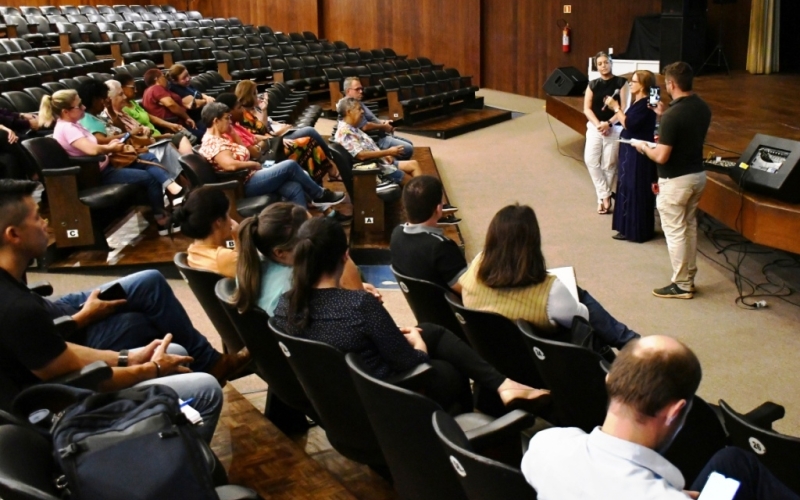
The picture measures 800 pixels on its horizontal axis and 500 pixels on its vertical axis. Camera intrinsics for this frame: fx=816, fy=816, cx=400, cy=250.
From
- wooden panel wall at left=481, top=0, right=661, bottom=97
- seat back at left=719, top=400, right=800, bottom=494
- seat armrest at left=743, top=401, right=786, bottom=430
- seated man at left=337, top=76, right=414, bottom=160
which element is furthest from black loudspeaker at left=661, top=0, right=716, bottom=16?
seat back at left=719, top=400, right=800, bottom=494

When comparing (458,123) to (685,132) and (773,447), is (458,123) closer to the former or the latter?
(685,132)

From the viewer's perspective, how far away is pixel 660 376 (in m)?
1.42

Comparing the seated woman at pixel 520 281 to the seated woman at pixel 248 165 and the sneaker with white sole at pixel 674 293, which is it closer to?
the sneaker with white sole at pixel 674 293

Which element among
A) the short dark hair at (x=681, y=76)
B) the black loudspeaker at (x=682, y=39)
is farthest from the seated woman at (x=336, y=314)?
the black loudspeaker at (x=682, y=39)

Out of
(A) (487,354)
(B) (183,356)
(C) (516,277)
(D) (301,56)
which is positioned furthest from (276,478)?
(D) (301,56)

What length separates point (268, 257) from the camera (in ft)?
8.80

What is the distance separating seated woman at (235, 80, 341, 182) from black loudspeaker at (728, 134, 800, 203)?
96.5 inches

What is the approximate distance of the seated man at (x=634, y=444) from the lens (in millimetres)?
1376

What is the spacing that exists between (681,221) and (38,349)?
130 inches

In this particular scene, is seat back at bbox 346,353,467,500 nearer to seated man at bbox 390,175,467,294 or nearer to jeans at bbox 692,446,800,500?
jeans at bbox 692,446,800,500

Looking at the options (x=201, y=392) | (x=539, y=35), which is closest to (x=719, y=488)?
(x=201, y=392)

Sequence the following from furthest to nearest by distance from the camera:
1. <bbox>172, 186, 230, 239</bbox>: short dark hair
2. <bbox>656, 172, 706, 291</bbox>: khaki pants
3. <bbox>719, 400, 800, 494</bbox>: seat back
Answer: <bbox>656, 172, 706, 291</bbox>: khaki pants < <bbox>172, 186, 230, 239</bbox>: short dark hair < <bbox>719, 400, 800, 494</bbox>: seat back

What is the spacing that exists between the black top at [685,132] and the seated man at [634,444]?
9.54 ft

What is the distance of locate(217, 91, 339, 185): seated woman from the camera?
539cm
